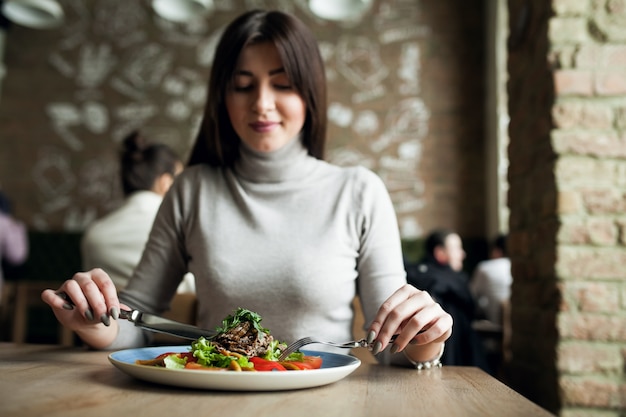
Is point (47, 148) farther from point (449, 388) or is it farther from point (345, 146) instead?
point (449, 388)

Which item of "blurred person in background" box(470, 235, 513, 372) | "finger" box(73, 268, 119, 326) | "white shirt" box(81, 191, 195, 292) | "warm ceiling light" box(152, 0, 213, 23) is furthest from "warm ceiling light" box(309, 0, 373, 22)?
"finger" box(73, 268, 119, 326)

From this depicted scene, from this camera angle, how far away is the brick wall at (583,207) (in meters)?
1.63

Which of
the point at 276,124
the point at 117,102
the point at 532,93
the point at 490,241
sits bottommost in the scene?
the point at 490,241

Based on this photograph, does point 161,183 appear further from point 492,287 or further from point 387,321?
point 492,287

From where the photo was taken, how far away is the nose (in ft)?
4.32

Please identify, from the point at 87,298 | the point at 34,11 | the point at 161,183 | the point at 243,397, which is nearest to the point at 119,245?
the point at 161,183

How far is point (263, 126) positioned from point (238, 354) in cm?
66

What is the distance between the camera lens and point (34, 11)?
4629 mm

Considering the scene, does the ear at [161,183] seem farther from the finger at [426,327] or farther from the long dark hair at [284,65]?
the finger at [426,327]

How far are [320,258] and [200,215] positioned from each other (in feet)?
0.95

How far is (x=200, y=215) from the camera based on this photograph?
4.62ft

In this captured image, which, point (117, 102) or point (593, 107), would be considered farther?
point (117, 102)

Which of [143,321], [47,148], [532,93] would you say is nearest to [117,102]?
[47,148]

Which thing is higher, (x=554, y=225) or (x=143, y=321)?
(x=554, y=225)
